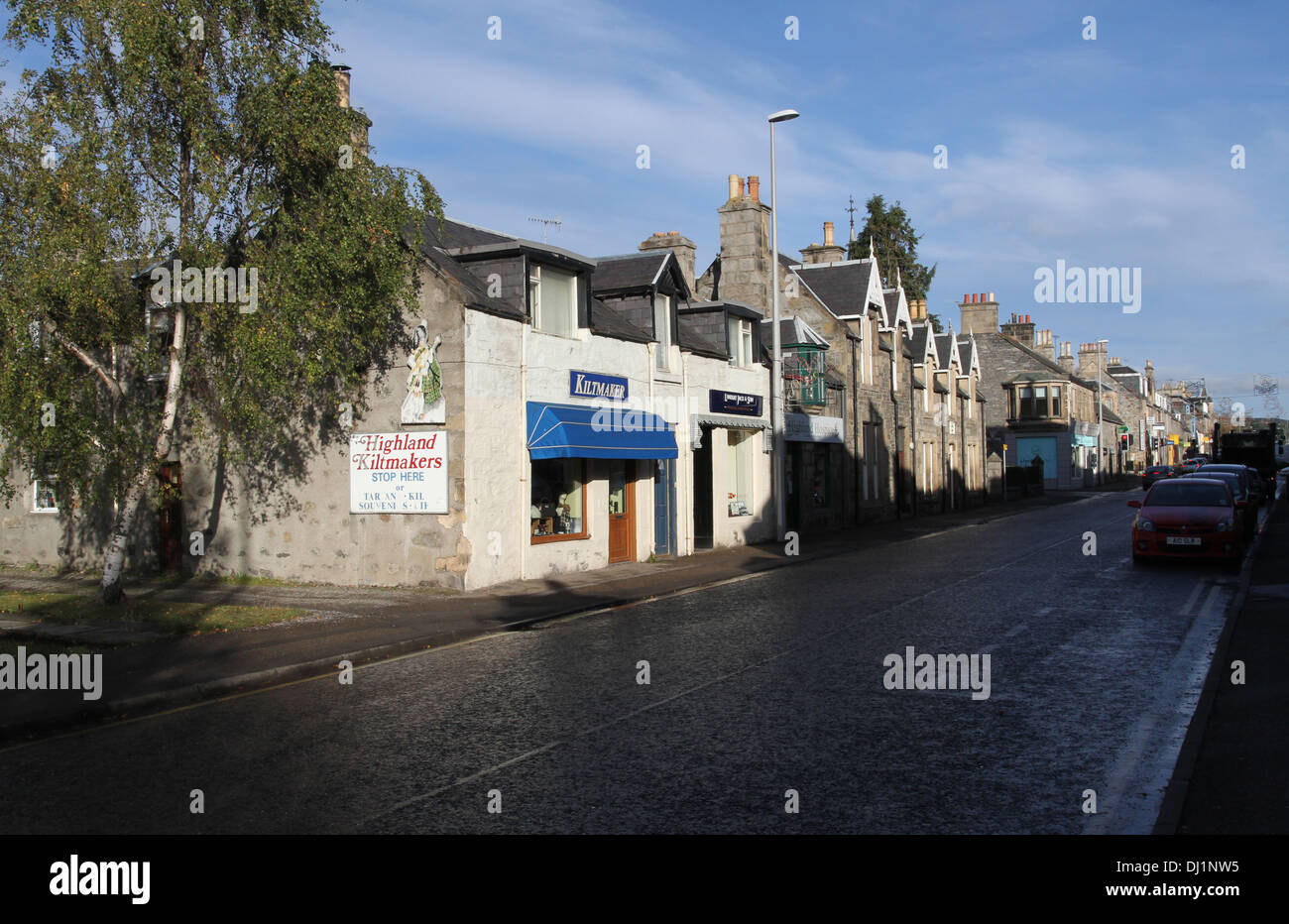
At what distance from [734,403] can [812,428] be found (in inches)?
230

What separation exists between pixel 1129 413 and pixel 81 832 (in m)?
101

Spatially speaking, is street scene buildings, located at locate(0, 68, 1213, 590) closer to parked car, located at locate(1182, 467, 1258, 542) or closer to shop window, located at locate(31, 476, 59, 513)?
shop window, located at locate(31, 476, 59, 513)

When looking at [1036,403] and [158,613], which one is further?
[1036,403]

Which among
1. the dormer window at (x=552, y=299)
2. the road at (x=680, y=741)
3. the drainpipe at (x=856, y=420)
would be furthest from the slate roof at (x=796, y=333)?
the road at (x=680, y=741)

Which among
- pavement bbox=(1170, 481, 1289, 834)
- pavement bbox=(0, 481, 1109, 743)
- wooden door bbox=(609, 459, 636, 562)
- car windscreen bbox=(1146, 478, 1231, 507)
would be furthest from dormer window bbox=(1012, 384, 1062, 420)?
pavement bbox=(1170, 481, 1289, 834)

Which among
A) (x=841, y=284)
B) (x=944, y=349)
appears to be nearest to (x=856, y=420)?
(x=841, y=284)

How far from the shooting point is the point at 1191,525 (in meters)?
18.8

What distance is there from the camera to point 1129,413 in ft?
309

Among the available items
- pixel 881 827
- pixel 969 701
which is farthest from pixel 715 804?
pixel 969 701

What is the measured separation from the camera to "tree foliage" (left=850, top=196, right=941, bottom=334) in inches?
2603

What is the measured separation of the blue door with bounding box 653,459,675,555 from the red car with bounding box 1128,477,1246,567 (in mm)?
9610

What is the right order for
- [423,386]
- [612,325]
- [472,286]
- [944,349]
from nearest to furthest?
[423,386] < [472,286] < [612,325] < [944,349]

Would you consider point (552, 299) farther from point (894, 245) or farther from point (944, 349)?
point (894, 245)

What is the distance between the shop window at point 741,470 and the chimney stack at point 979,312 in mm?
44172
